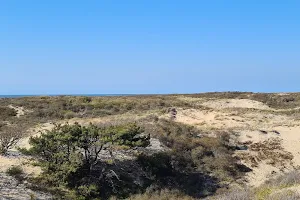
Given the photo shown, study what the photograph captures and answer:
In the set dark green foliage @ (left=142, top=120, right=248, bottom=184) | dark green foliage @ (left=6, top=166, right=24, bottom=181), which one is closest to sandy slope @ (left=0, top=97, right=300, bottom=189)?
dark green foliage @ (left=6, top=166, right=24, bottom=181)

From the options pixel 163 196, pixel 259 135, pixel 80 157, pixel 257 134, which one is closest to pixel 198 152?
pixel 163 196

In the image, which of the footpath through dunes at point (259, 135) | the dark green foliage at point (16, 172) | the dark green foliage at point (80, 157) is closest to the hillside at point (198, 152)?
the footpath through dunes at point (259, 135)

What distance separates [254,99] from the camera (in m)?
54.5

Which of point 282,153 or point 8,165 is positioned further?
point 282,153

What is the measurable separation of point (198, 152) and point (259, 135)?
7822mm

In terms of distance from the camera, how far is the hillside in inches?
601

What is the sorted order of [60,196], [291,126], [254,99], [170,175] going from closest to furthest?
[60,196] < [170,175] < [291,126] < [254,99]

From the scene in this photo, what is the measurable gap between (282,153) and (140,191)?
11.9m

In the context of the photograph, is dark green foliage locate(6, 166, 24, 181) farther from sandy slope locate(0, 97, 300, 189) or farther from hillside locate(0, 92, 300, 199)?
sandy slope locate(0, 97, 300, 189)

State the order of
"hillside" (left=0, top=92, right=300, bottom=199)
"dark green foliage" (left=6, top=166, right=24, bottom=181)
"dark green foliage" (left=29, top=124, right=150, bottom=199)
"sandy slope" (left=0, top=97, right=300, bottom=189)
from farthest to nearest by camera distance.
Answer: "sandy slope" (left=0, top=97, right=300, bottom=189), "hillside" (left=0, top=92, right=300, bottom=199), "dark green foliage" (left=29, top=124, right=150, bottom=199), "dark green foliage" (left=6, top=166, right=24, bottom=181)

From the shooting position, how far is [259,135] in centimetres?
2769

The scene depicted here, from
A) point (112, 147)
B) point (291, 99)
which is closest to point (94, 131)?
point (112, 147)

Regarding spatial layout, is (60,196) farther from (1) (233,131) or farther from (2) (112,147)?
(1) (233,131)

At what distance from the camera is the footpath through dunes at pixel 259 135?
70.4 feet
